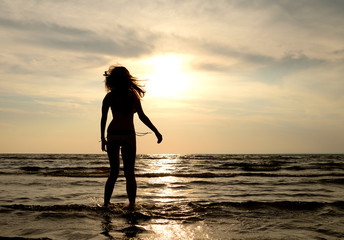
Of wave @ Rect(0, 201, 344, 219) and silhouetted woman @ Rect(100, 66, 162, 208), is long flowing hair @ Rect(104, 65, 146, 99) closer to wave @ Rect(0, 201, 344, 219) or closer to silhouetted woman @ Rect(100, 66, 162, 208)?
silhouetted woman @ Rect(100, 66, 162, 208)

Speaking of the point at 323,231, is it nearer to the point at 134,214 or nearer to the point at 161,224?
the point at 161,224

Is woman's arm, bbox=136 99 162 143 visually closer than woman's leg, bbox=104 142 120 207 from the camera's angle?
No

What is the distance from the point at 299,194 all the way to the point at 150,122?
4502 millimetres

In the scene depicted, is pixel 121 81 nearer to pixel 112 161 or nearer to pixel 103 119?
pixel 103 119

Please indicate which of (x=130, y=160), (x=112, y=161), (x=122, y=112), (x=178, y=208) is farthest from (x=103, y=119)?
(x=178, y=208)

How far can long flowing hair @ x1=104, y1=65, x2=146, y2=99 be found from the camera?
574cm

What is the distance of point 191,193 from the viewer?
8.18 m

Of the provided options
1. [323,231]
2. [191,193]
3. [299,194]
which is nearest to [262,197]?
[299,194]

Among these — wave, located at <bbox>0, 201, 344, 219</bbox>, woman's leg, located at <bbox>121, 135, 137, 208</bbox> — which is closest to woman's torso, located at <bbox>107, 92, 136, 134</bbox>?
woman's leg, located at <bbox>121, 135, 137, 208</bbox>

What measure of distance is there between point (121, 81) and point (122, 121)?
0.74 metres

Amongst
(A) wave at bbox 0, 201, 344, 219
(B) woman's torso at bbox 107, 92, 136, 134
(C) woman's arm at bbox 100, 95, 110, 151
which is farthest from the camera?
(C) woman's arm at bbox 100, 95, 110, 151

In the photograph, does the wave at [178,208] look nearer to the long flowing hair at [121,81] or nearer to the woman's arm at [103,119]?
the woman's arm at [103,119]

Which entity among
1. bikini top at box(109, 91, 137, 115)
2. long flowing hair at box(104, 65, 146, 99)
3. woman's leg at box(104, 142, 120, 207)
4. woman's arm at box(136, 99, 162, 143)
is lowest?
woman's leg at box(104, 142, 120, 207)

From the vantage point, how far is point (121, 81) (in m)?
5.74
